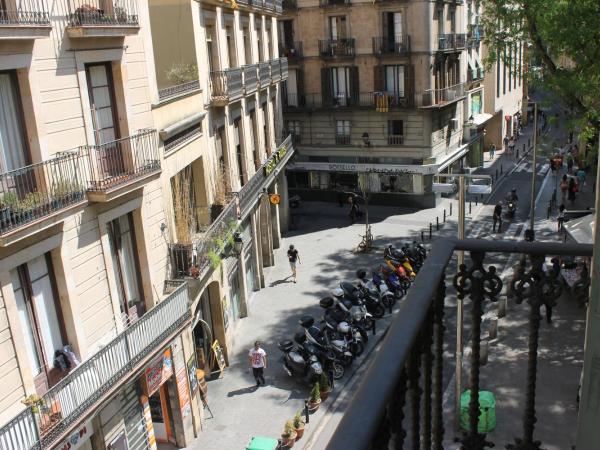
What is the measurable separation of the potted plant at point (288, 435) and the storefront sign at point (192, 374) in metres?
2.66

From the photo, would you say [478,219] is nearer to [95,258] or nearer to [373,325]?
[373,325]

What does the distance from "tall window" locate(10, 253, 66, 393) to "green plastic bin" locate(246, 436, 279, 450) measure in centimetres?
524

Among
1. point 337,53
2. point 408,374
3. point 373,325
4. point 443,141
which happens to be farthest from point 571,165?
point 408,374

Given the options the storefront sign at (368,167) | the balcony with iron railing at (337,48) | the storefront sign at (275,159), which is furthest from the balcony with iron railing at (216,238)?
the balcony with iron railing at (337,48)

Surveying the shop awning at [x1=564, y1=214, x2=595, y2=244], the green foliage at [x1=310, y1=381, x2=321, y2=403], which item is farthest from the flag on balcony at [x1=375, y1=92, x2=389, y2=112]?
the green foliage at [x1=310, y1=381, x2=321, y2=403]

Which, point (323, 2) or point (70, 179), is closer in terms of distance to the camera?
point (70, 179)

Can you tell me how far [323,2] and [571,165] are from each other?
18.9 metres

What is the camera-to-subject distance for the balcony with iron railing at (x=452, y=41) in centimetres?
3616

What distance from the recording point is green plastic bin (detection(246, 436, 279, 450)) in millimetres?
13984

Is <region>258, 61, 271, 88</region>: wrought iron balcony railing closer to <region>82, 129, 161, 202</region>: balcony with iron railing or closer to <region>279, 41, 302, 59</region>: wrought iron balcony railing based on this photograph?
<region>279, 41, 302, 59</region>: wrought iron balcony railing

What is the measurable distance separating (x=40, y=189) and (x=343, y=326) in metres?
11.3

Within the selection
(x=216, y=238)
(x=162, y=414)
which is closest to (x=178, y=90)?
(x=216, y=238)

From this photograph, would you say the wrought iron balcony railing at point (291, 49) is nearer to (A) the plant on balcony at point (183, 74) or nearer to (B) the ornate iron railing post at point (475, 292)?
(A) the plant on balcony at point (183, 74)

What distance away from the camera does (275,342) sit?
68.2 feet
